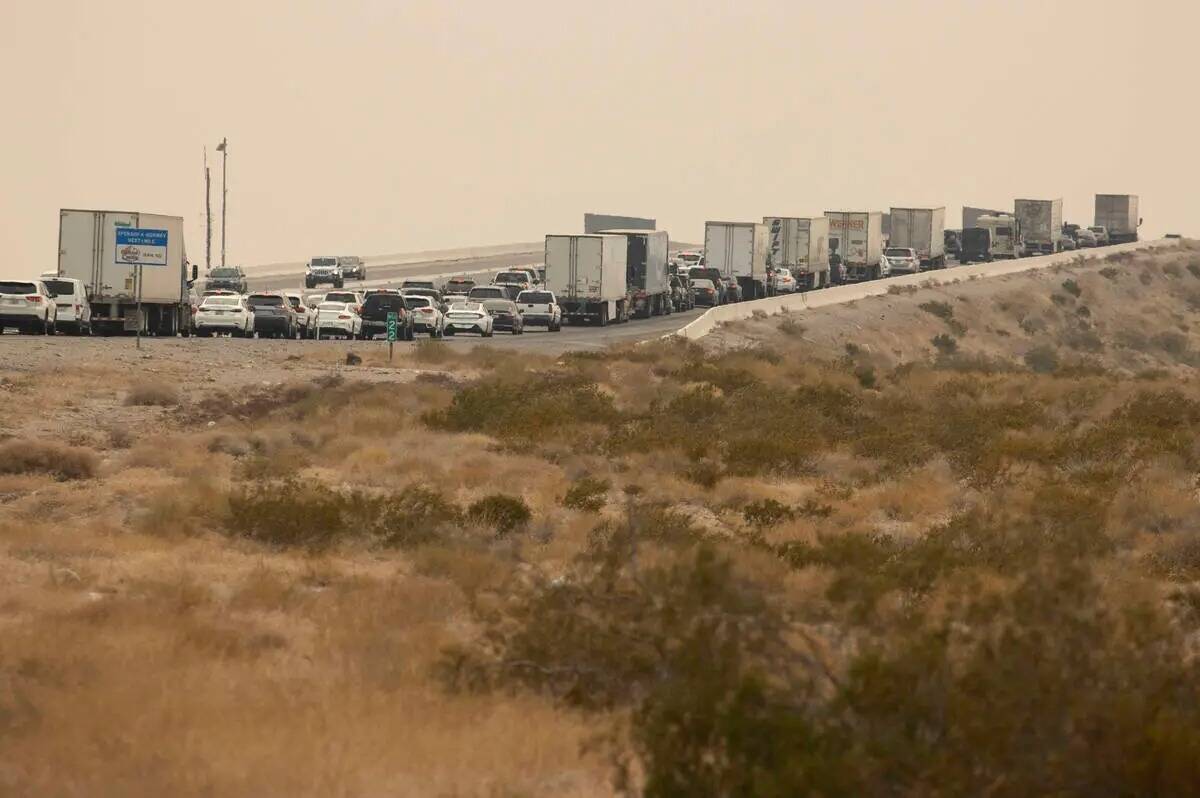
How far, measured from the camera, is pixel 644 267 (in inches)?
2761

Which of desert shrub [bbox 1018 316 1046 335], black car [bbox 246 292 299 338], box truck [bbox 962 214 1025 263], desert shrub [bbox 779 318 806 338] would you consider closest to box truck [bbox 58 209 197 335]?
black car [bbox 246 292 299 338]

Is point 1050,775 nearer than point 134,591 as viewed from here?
Yes

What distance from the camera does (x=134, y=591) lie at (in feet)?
49.8

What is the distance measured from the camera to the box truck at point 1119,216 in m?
126

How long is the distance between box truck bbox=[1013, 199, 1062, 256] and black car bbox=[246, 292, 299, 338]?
215ft

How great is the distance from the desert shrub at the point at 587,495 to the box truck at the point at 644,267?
45.0 metres

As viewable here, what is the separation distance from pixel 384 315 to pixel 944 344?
26201 millimetres

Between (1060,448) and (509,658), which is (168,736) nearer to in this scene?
(509,658)

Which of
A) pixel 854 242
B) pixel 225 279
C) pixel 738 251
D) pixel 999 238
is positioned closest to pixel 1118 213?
pixel 999 238

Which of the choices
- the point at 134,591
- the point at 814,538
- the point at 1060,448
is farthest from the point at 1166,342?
the point at 134,591

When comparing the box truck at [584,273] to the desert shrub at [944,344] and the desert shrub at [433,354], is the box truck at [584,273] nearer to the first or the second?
the desert shrub at [944,344]

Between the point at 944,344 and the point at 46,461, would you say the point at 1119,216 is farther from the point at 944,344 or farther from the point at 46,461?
the point at 46,461

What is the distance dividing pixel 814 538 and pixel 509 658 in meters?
8.66

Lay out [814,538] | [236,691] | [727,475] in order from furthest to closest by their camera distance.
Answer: [727,475] < [814,538] < [236,691]
